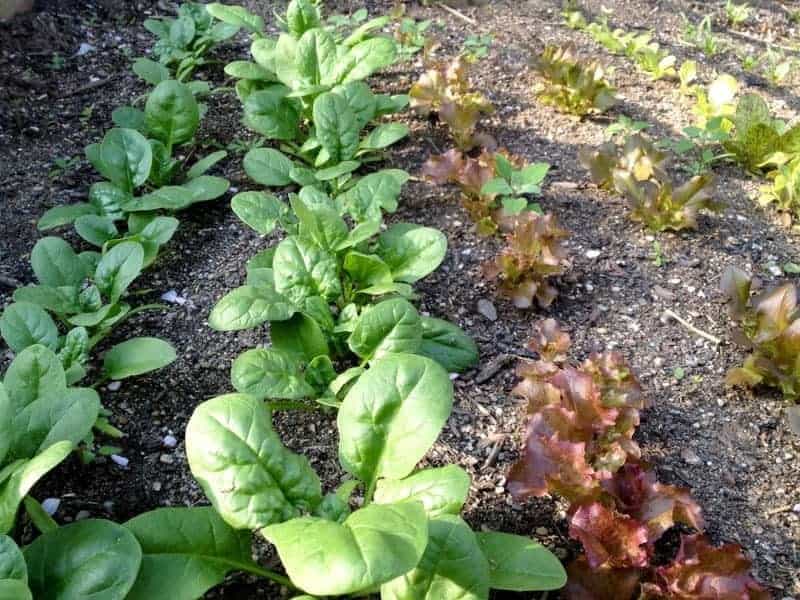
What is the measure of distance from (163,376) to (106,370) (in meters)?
0.17

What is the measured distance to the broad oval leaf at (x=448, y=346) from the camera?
234 cm

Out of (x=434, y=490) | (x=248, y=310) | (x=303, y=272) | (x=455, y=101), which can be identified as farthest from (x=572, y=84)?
(x=434, y=490)

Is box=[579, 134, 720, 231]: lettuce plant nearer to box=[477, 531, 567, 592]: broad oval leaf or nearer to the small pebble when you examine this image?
box=[477, 531, 567, 592]: broad oval leaf

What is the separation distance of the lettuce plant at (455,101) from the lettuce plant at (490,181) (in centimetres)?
15

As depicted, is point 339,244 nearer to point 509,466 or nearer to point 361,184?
point 361,184

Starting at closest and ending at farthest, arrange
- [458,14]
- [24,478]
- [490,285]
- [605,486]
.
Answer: [24,478]
[605,486]
[490,285]
[458,14]

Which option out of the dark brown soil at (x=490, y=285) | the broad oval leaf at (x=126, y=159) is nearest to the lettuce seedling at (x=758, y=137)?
the dark brown soil at (x=490, y=285)

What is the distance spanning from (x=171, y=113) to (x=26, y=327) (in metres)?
1.27

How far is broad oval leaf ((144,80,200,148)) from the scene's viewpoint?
309 cm

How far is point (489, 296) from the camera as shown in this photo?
2.71m

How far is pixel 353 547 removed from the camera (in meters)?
1.36

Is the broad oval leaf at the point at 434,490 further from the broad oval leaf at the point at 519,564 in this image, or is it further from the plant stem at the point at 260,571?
the plant stem at the point at 260,571

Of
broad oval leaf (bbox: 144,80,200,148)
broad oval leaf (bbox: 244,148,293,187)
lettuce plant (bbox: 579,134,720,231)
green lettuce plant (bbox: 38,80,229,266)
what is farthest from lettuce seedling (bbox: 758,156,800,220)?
broad oval leaf (bbox: 144,80,200,148)

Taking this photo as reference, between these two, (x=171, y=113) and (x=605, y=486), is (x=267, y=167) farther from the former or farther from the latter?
(x=605, y=486)
